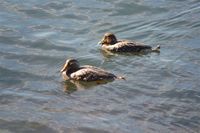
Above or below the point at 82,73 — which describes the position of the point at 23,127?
below

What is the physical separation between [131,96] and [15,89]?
235 centimetres

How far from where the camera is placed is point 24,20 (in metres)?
17.2

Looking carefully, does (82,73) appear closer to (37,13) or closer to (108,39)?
(108,39)

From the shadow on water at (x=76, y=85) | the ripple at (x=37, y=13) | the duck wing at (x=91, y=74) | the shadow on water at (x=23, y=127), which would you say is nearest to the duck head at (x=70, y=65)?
the duck wing at (x=91, y=74)

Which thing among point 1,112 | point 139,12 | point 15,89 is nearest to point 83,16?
point 139,12

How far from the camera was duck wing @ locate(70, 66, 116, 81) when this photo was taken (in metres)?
12.4

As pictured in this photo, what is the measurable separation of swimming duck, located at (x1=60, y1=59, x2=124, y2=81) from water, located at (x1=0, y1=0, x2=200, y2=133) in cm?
18

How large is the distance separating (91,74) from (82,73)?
27 centimetres

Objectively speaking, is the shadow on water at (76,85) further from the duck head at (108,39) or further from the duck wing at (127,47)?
the duck head at (108,39)

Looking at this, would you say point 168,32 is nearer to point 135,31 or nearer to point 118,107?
point 135,31

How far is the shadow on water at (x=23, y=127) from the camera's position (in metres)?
10.2

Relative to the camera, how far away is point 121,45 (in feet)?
47.1

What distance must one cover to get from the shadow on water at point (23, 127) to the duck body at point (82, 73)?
2346mm

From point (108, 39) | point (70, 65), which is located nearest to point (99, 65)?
point (70, 65)
